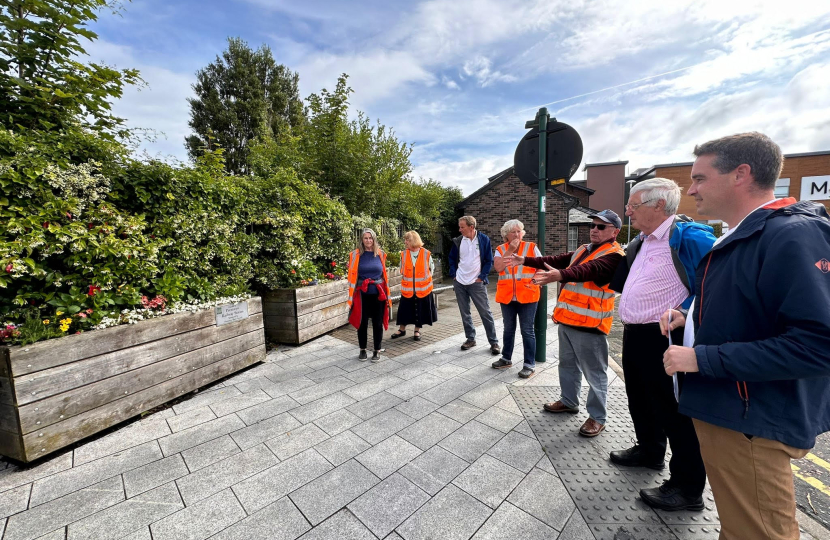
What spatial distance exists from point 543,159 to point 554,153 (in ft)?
0.48

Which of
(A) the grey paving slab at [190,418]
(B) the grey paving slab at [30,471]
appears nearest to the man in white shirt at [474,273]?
(A) the grey paving slab at [190,418]

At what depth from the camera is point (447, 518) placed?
2.09 m

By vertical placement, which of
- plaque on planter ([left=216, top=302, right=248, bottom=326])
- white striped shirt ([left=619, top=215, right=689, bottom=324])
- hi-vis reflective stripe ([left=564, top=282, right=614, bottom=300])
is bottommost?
plaque on planter ([left=216, top=302, right=248, bottom=326])

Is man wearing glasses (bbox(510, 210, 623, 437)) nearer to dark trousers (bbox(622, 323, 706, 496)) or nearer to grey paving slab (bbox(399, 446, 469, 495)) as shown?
dark trousers (bbox(622, 323, 706, 496))

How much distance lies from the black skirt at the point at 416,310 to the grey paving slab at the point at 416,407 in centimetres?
214

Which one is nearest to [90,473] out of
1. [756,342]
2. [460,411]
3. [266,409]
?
[266,409]

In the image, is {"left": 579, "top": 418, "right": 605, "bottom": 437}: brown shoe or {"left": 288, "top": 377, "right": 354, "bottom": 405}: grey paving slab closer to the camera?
{"left": 579, "top": 418, "right": 605, "bottom": 437}: brown shoe

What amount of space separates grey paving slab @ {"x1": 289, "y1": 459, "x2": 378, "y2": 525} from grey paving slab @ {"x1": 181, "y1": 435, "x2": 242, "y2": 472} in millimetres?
818

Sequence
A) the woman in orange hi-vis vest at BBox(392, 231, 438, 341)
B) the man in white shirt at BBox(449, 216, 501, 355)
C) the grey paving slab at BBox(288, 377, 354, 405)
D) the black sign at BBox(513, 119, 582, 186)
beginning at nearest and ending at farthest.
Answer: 1. the grey paving slab at BBox(288, 377, 354, 405)
2. the black sign at BBox(513, 119, 582, 186)
3. the man in white shirt at BBox(449, 216, 501, 355)
4. the woman in orange hi-vis vest at BBox(392, 231, 438, 341)

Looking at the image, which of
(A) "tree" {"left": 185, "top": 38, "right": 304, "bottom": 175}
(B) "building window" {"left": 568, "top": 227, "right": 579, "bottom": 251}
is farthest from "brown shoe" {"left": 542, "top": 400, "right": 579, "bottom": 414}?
(A) "tree" {"left": 185, "top": 38, "right": 304, "bottom": 175}

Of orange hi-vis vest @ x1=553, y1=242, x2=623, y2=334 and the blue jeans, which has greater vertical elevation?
orange hi-vis vest @ x1=553, y1=242, x2=623, y2=334

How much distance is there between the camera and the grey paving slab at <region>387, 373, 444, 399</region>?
3.80 meters

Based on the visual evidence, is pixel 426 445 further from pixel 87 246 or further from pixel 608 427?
pixel 87 246

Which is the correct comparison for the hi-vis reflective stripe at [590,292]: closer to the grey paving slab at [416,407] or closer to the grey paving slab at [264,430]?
the grey paving slab at [416,407]
